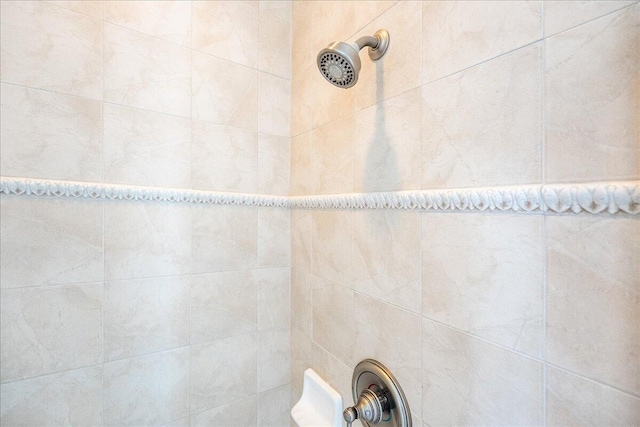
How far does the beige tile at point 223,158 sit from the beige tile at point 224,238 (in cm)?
9

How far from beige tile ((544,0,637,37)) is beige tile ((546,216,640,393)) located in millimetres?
304

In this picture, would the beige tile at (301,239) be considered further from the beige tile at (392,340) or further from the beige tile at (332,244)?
the beige tile at (392,340)

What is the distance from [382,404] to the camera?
78cm

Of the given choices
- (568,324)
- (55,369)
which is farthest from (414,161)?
(55,369)

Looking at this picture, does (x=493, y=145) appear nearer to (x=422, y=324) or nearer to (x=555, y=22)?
(x=555, y=22)

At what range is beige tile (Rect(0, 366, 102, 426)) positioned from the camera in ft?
2.71

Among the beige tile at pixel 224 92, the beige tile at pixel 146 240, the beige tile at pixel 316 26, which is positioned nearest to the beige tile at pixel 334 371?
the beige tile at pixel 146 240

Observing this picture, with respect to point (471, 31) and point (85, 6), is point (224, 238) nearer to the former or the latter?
point (85, 6)

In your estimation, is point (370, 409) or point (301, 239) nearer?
point (370, 409)

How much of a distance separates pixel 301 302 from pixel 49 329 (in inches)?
31.2

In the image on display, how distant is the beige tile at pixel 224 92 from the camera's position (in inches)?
42.4

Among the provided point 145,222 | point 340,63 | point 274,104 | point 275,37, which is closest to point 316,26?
point 275,37

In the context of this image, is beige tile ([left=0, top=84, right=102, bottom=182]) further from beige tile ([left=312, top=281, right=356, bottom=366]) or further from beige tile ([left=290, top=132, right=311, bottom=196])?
beige tile ([left=312, top=281, right=356, bottom=366])

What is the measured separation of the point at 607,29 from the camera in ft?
1.42
